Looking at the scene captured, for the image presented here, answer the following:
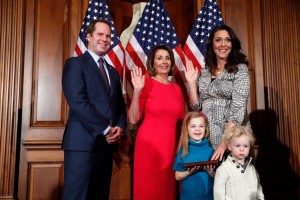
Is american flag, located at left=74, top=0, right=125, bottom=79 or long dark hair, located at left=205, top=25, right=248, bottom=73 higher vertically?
american flag, located at left=74, top=0, right=125, bottom=79

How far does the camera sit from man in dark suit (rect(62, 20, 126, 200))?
224cm

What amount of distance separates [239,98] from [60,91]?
196 centimetres

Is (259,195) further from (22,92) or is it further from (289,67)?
(22,92)

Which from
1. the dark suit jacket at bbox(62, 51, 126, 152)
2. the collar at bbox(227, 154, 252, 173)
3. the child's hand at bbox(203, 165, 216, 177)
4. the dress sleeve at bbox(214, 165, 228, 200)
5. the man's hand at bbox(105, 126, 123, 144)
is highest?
the dark suit jacket at bbox(62, 51, 126, 152)

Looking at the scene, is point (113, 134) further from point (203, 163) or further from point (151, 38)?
point (151, 38)

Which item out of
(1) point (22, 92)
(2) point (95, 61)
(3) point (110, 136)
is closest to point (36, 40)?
(1) point (22, 92)

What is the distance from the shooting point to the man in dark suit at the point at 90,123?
2.24 meters

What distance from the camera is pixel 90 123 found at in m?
2.23

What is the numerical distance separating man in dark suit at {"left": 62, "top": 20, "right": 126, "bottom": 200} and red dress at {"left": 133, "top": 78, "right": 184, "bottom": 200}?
0.26m

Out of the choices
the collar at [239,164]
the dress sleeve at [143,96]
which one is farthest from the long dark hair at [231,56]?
the collar at [239,164]

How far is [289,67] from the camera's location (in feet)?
12.2

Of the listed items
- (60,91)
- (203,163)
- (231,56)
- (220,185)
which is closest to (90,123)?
(203,163)

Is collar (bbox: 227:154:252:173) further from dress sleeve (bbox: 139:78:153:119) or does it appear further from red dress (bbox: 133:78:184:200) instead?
dress sleeve (bbox: 139:78:153:119)

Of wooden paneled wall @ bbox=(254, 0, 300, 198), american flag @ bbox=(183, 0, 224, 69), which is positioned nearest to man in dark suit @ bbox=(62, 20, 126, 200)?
american flag @ bbox=(183, 0, 224, 69)
